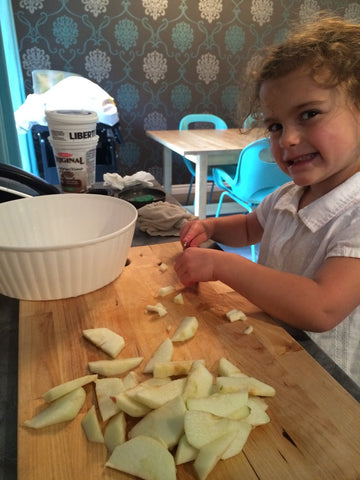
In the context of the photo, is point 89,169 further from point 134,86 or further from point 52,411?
point 134,86

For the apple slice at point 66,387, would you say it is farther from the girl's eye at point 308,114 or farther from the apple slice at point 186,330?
the girl's eye at point 308,114

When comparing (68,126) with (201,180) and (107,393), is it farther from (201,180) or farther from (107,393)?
(201,180)

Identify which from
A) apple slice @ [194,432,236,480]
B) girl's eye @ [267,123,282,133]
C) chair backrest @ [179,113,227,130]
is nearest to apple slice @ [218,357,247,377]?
apple slice @ [194,432,236,480]

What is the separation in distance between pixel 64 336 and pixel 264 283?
0.35 metres

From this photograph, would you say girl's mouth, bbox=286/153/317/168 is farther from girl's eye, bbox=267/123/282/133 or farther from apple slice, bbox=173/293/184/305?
apple slice, bbox=173/293/184/305

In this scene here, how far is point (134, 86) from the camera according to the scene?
3377 millimetres

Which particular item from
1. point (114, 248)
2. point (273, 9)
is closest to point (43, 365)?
point (114, 248)

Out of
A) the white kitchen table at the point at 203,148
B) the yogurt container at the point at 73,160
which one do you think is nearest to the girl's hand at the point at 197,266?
the yogurt container at the point at 73,160

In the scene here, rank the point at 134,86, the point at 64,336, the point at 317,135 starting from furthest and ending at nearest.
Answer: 1. the point at 134,86
2. the point at 317,135
3. the point at 64,336

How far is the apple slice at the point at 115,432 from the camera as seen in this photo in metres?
0.40

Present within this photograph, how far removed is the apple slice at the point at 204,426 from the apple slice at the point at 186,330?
0.16 metres

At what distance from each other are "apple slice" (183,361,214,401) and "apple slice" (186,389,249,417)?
0.7 inches

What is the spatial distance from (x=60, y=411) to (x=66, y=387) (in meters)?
0.03

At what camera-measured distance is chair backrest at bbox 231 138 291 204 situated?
193cm
